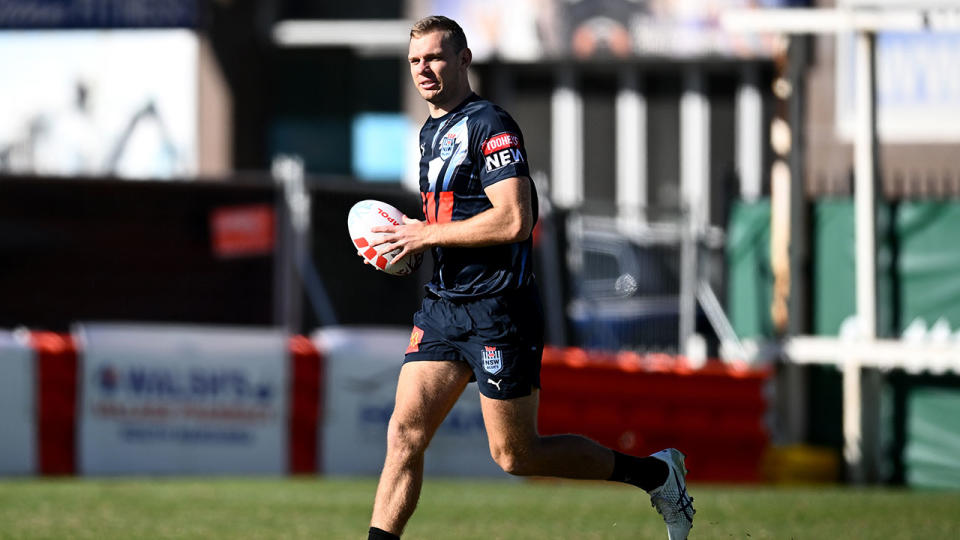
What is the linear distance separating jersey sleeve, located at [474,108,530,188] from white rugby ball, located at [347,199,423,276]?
0.40m

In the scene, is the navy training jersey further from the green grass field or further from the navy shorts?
the green grass field

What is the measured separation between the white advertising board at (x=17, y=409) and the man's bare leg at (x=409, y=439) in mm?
7046

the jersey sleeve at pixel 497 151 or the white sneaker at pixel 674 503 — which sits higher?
the jersey sleeve at pixel 497 151

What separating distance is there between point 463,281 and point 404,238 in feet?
1.01

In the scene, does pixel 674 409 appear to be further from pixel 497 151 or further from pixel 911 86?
pixel 911 86

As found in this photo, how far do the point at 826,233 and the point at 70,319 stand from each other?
26.4ft

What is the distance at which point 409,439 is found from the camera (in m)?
6.34

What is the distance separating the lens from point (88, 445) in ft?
42.3

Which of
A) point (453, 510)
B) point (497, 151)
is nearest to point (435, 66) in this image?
point (497, 151)

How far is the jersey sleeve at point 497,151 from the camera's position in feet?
20.5

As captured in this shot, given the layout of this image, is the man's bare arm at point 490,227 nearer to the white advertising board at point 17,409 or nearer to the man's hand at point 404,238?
the man's hand at point 404,238

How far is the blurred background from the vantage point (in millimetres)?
13234

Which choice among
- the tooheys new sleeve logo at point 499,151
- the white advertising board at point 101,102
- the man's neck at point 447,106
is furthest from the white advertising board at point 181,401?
the white advertising board at point 101,102

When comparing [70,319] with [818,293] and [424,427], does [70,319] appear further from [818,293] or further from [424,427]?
[424,427]
